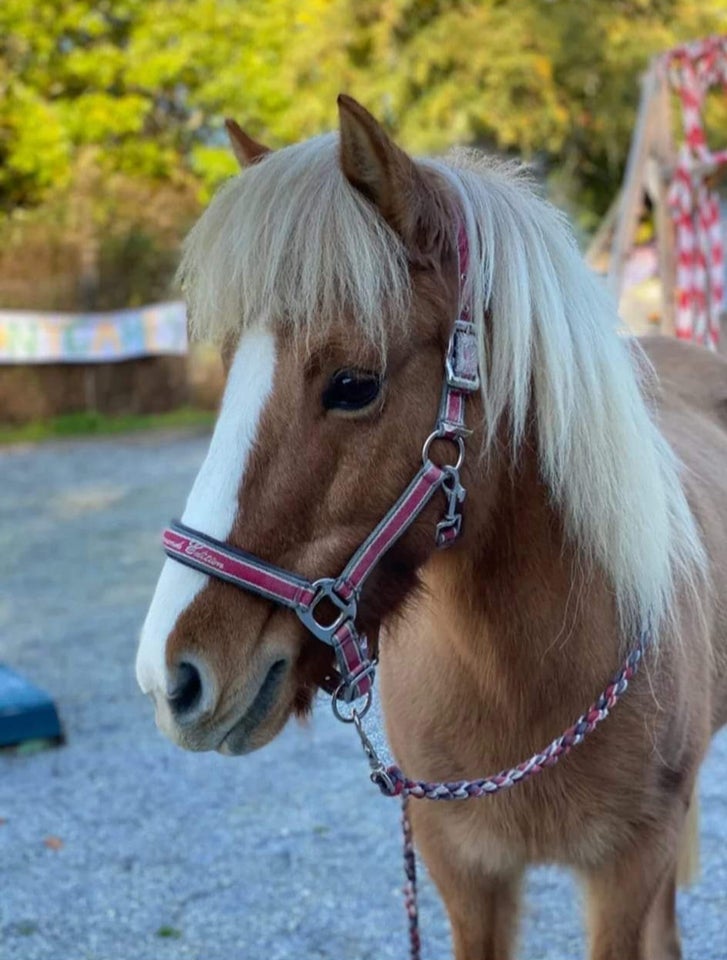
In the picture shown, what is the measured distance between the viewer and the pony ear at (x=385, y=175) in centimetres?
142

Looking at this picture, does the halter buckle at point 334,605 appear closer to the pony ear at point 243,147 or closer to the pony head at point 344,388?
the pony head at point 344,388

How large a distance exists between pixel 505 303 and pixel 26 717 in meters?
3.37

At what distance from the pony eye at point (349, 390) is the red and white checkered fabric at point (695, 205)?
491 centimetres

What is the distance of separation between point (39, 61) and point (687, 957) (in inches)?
754

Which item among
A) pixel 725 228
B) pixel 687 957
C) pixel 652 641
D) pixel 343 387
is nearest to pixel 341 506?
pixel 343 387

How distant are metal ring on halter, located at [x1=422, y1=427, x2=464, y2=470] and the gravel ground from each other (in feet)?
5.58

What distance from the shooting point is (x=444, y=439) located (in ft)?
5.04

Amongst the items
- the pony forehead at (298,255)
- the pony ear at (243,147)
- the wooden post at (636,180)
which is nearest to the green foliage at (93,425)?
the wooden post at (636,180)

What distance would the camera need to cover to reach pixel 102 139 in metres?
18.9

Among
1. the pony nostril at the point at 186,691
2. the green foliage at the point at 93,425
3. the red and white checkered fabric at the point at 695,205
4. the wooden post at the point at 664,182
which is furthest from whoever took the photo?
the green foliage at the point at 93,425

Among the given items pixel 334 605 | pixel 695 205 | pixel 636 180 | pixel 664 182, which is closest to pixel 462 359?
pixel 334 605

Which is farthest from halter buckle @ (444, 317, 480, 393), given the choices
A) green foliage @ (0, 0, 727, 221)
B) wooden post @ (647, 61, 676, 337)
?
green foliage @ (0, 0, 727, 221)

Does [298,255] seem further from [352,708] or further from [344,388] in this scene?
[352,708]

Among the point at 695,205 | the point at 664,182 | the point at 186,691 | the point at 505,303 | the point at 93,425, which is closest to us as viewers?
the point at 186,691
